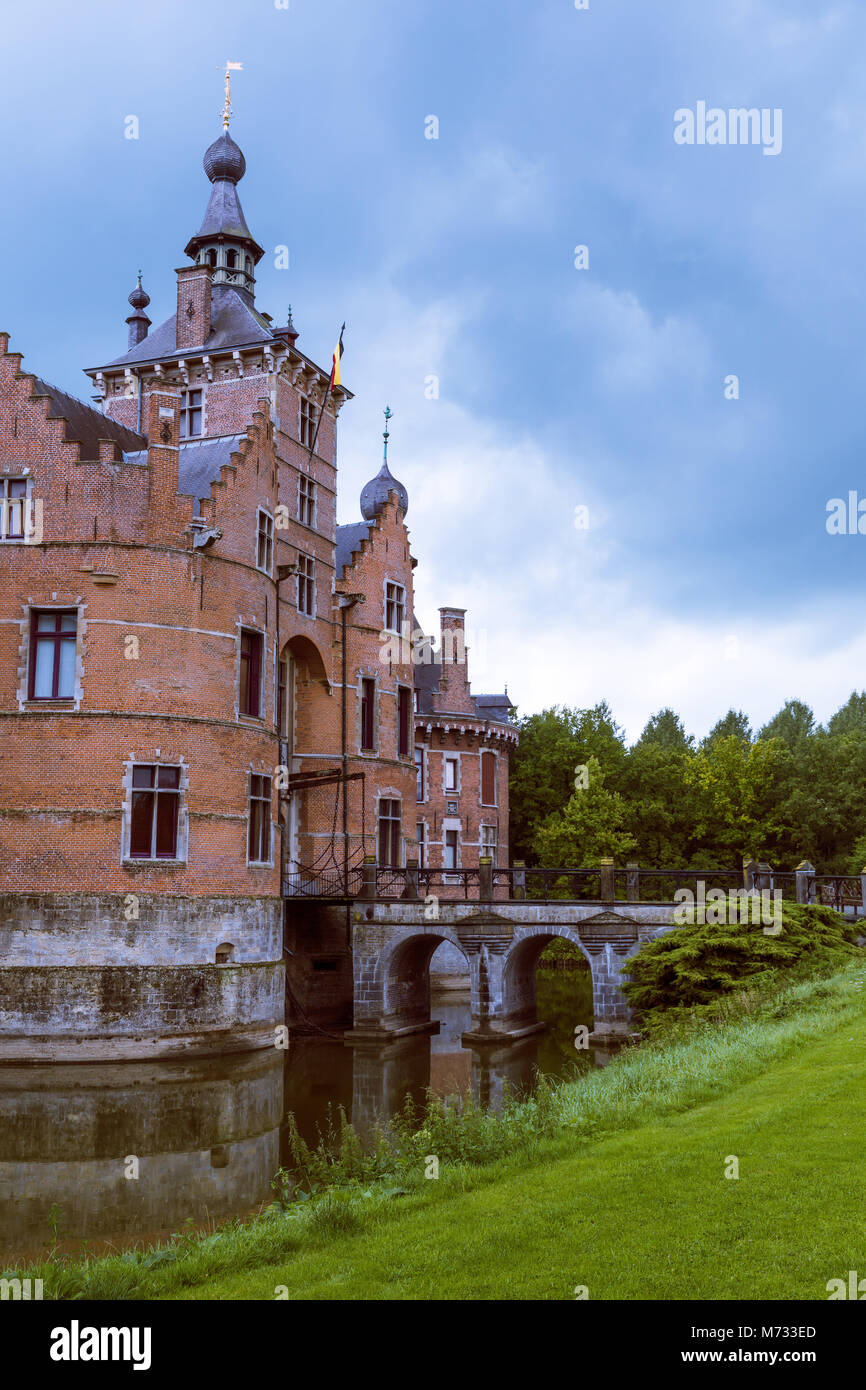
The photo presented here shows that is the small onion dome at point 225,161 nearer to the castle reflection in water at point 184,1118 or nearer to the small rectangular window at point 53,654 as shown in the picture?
the small rectangular window at point 53,654

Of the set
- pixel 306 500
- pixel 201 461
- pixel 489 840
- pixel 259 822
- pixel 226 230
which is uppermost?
pixel 226 230

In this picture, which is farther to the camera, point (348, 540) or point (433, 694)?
point (433, 694)

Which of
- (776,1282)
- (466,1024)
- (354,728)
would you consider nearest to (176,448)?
(354,728)

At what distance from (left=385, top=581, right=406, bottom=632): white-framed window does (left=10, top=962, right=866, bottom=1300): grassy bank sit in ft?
77.2

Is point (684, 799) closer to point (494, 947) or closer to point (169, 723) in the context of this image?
point (494, 947)

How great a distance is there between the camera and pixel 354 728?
32750 mm

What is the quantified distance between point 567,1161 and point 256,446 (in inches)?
816

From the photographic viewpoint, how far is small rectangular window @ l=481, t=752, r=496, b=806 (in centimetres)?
4516

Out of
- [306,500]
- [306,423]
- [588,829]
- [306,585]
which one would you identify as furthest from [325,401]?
[588,829]

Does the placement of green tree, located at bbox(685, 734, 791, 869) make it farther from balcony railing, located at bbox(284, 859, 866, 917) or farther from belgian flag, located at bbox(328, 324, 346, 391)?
belgian flag, located at bbox(328, 324, 346, 391)

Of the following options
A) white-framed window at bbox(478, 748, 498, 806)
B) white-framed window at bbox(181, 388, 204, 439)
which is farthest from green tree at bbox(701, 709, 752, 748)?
white-framed window at bbox(181, 388, 204, 439)

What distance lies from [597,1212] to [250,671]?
65.9 ft

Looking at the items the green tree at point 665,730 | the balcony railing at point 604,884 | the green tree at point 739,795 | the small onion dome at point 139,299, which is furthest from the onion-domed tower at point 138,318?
the green tree at point 665,730

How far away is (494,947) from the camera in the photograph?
92.5 feet
